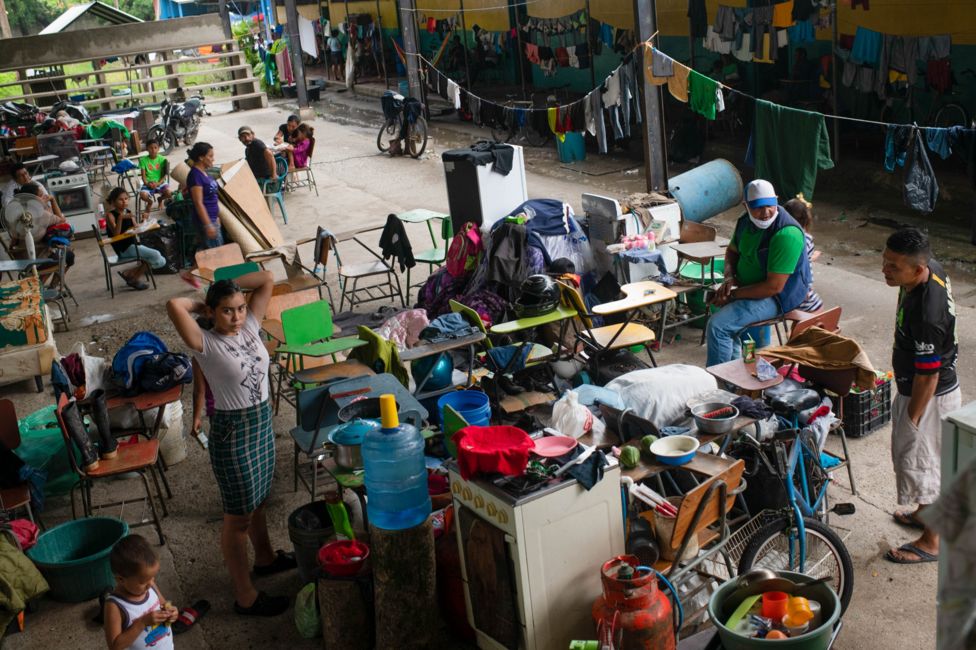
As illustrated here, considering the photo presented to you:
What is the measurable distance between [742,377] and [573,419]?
3.66 ft

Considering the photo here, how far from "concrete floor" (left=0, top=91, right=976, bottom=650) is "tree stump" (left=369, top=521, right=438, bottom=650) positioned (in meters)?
0.63

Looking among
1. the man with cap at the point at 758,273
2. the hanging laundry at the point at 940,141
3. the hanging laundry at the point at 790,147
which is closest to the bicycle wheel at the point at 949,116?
the hanging laundry at the point at 790,147

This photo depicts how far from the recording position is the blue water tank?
9.74 m

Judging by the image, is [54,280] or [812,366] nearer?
[812,366]

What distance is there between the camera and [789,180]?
11344 mm

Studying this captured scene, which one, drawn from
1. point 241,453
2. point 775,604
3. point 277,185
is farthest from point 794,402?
point 277,185

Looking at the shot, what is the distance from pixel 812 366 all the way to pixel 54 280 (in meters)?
9.31

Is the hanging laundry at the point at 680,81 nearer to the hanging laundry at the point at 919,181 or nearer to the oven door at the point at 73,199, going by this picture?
the hanging laundry at the point at 919,181

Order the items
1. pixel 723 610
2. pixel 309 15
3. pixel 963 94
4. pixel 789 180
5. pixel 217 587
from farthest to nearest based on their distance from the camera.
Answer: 1. pixel 309 15
2. pixel 963 94
3. pixel 789 180
4. pixel 217 587
5. pixel 723 610

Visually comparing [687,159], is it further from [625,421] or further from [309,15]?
[309,15]

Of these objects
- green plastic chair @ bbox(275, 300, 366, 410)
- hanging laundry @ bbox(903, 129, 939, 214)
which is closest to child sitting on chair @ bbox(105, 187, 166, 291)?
green plastic chair @ bbox(275, 300, 366, 410)

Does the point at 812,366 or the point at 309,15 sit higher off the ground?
the point at 309,15

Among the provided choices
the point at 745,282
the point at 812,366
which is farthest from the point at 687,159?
the point at 812,366

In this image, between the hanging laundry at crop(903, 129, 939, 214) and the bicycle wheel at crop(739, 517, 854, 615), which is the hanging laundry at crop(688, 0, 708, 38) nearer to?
the hanging laundry at crop(903, 129, 939, 214)
